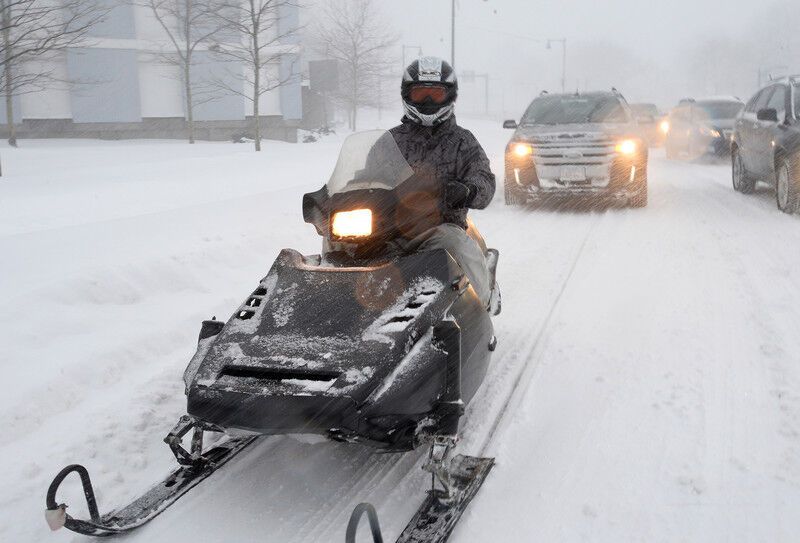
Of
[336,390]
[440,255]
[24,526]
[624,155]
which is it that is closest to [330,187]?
[440,255]

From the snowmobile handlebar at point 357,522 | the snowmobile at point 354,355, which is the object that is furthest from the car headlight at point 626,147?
the snowmobile handlebar at point 357,522

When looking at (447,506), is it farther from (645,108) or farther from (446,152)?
(645,108)

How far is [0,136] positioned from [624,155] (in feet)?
97.4

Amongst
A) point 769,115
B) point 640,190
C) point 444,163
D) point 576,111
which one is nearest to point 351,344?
point 444,163

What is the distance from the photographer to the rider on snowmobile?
342 centimetres

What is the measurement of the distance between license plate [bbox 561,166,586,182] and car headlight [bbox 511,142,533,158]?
0.57 meters

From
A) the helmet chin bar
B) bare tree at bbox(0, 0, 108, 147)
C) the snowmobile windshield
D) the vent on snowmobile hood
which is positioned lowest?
the vent on snowmobile hood

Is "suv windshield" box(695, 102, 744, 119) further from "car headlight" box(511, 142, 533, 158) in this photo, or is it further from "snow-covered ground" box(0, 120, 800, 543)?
"snow-covered ground" box(0, 120, 800, 543)

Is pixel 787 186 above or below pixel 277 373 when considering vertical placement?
above

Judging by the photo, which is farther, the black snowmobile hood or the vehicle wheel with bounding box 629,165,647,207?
the vehicle wheel with bounding box 629,165,647,207

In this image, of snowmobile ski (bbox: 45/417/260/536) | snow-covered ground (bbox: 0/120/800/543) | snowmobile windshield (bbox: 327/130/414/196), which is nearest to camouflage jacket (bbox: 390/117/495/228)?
snowmobile windshield (bbox: 327/130/414/196)

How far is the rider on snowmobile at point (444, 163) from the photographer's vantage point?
342 cm

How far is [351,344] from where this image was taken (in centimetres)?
272

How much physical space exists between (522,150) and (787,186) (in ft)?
11.4
